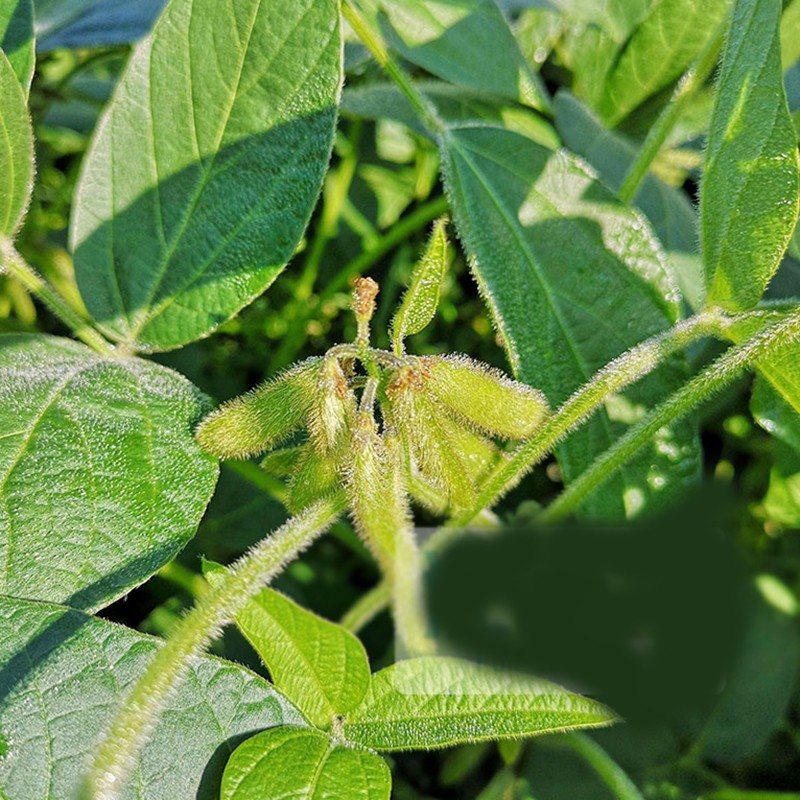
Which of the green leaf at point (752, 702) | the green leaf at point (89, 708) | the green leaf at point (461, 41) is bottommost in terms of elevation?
the green leaf at point (752, 702)

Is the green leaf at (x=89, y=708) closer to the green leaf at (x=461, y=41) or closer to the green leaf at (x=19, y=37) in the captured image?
the green leaf at (x=19, y=37)

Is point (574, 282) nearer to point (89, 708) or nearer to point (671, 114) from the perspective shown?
point (671, 114)

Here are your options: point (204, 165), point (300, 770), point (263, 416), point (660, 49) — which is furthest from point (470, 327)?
point (300, 770)

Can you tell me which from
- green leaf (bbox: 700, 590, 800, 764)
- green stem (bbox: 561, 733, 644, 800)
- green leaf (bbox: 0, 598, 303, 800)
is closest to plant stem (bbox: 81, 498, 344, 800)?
green leaf (bbox: 0, 598, 303, 800)

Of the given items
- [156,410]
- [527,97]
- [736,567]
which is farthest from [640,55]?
[156,410]

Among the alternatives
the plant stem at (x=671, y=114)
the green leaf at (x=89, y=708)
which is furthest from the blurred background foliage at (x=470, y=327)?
the green leaf at (x=89, y=708)

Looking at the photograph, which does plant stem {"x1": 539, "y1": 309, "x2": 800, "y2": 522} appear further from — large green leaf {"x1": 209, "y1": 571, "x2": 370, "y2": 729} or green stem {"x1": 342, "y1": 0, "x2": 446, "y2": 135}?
green stem {"x1": 342, "y1": 0, "x2": 446, "y2": 135}
